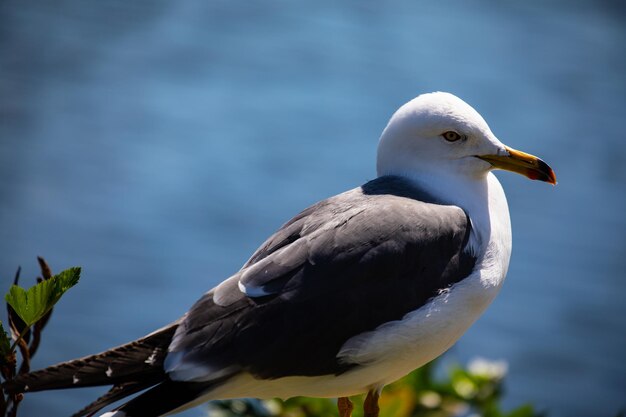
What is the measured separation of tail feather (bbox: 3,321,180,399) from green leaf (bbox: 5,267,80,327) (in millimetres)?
153

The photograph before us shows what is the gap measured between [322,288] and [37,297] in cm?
85

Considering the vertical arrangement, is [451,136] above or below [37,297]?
above

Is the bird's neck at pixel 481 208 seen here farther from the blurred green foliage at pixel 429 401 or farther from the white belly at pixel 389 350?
the blurred green foliage at pixel 429 401

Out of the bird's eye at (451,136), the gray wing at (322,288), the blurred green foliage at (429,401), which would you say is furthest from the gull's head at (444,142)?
the blurred green foliage at (429,401)

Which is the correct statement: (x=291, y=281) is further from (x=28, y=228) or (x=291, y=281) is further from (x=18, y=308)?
(x=28, y=228)

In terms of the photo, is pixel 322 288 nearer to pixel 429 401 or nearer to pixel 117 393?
pixel 117 393

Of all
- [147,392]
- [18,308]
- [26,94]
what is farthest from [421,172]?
[26,94]

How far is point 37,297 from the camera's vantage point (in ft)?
9.14

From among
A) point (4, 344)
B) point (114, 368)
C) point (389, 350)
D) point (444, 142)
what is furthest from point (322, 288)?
point (4, 344)

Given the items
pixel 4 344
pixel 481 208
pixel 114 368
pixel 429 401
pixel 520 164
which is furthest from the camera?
pixel 429 401

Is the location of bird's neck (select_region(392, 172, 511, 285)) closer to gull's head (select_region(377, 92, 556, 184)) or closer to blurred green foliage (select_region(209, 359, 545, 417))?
gull's head (select_region(377, 92, 556, 184))

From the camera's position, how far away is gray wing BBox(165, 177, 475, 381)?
3139mm

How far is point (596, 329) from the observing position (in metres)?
8.77

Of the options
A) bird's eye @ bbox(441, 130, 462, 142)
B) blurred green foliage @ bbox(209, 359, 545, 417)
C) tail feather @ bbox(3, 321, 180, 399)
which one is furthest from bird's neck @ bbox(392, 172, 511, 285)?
tail feather @ bbox(3, 321, 180, 399)
